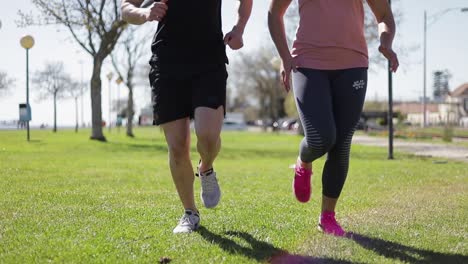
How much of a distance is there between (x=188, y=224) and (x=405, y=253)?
4.96 feet

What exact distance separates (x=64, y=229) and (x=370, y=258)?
2.15 metres

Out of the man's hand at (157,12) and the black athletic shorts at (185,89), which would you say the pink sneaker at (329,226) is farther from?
the man's hand at (157,12)

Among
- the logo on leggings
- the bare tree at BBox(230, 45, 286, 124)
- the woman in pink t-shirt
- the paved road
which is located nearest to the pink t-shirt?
the woman in pink t-shirt

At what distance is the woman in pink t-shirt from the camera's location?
393 centimetres

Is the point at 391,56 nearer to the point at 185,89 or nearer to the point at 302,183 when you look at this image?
the point at 302,183

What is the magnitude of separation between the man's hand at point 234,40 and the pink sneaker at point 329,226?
1340 millimetres

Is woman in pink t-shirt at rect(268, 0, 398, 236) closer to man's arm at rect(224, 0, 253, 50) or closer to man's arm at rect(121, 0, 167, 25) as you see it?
man's arm at rect(224, 0, 253, 50)

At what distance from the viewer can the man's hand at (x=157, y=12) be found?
12.5 ft

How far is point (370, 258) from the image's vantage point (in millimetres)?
3449

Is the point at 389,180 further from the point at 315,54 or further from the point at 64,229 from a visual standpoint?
the point at 64,229

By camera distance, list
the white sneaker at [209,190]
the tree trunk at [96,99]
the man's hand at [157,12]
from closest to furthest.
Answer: the man's hand at [157,12]
the white sneaker at [209,190]
the tree trunk at [96,99]

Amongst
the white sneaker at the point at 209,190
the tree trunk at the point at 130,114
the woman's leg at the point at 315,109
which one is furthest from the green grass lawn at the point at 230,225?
the tree trunk at the point at 130,114

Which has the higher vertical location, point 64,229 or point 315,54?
point 315,54

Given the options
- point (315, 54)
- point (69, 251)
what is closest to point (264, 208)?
point (315, 54)
